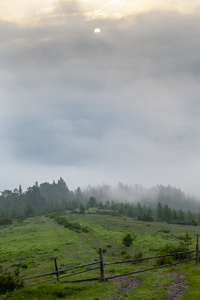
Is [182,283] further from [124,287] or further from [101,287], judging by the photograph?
[101,287]

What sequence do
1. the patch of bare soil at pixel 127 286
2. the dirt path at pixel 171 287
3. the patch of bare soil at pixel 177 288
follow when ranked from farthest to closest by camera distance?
the patch of bare soil at pixel 127 286 → the dirt path at pixel 171 287 → the patch of bare soil at pixel 177 288

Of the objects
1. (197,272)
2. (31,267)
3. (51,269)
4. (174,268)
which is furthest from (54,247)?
(197,272)

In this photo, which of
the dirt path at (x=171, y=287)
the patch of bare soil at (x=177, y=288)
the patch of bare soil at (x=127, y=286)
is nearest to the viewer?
the patch of bare soil at (x=177, y=288)

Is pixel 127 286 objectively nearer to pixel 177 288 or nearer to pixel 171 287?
pixel 171 287

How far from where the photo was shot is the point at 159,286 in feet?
46.4

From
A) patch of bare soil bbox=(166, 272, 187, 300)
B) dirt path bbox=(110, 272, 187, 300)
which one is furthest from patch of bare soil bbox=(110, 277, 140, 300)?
patch of bare soil bbox=(166, 272, 187, 300)

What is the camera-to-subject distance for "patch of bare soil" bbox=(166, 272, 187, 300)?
39.9 ft

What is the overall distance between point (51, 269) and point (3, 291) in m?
16.5

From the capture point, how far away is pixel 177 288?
44.4 feet

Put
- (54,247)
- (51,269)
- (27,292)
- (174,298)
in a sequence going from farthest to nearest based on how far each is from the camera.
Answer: (54,247) < (51,269) < (27,292) < (174,298)

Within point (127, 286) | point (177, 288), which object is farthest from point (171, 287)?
point (127, 286)

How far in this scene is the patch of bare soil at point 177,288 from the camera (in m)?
12.2

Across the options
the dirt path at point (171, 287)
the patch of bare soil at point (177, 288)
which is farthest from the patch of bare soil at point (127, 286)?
the patch of bare soil at point (177, 288)

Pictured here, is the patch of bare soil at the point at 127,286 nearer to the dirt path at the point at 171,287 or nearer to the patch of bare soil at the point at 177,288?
the dirt path at the point at 171,287
